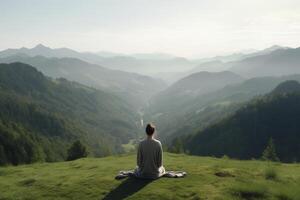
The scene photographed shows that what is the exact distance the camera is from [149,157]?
21078mm

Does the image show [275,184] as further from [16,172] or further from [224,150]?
[224,150]

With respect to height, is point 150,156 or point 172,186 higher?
point 150,156

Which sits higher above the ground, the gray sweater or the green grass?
the gray sweater

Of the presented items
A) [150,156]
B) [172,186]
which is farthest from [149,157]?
[172,186]

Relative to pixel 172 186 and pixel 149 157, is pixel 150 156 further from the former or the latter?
pixel 172 186

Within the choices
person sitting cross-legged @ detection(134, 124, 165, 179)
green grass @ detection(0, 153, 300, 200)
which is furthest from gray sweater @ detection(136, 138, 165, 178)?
green grass @ detection(0, 153, 300, 200)

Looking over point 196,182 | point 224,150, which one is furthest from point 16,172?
point 224,150

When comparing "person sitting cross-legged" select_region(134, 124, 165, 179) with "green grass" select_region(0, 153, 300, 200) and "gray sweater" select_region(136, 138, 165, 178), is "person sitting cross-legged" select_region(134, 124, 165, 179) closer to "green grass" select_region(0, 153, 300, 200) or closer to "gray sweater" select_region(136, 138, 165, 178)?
"gray sweater" select_region(136, 138, 165, 178)

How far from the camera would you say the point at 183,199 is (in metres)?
17.7

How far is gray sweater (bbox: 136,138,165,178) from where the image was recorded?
21094 millimetres

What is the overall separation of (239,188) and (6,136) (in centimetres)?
12787

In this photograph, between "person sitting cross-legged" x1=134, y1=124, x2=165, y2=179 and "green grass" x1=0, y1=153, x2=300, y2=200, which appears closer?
"green grass" x1=0, y1=153, x2=300, y2=200

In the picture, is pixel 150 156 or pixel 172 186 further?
pixel 150 156

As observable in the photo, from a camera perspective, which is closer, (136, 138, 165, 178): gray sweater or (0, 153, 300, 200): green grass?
(0, 153, 300, 200): green grass
